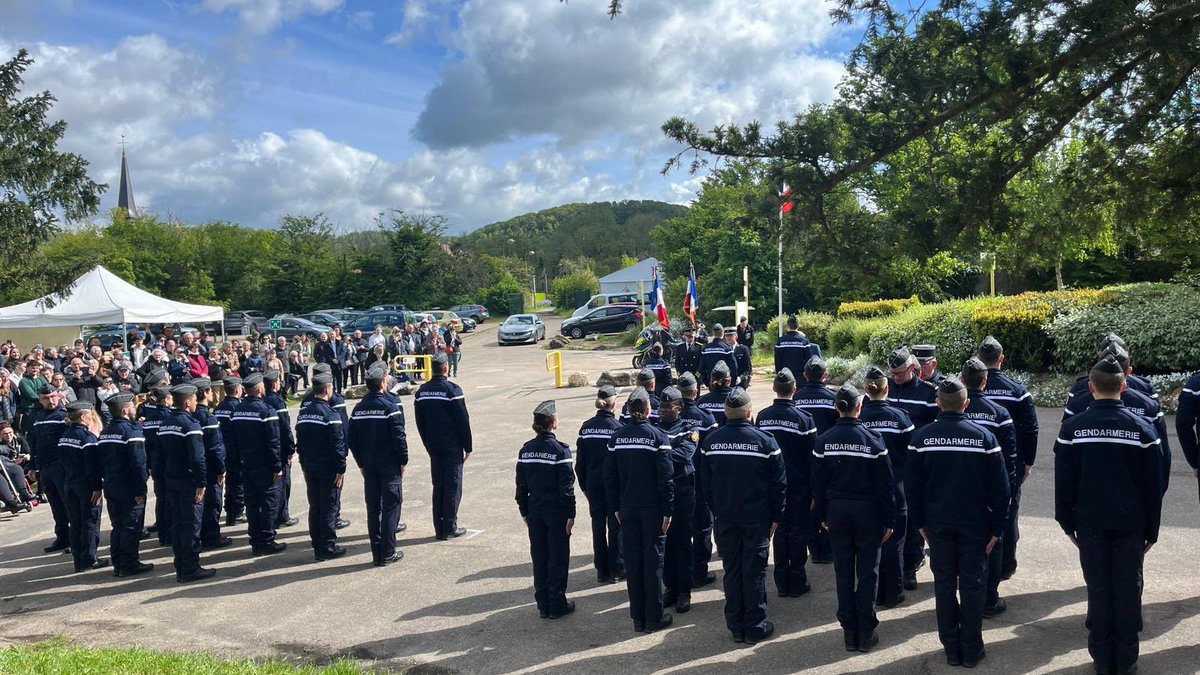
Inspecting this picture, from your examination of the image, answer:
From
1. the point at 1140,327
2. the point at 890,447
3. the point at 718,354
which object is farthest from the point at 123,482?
the point at 1140,327

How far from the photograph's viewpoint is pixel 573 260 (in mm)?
105812

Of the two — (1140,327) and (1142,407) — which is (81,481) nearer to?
(1142,407)

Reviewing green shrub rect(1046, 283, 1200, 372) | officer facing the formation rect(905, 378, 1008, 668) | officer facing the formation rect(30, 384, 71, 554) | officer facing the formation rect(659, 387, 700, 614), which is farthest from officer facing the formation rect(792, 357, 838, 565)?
green shrub rect(1046, 283, 1200, 372)

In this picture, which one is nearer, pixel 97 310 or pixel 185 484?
pixel 185 484

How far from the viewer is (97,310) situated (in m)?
23.5

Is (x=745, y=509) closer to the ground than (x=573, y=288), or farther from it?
closer to the ground

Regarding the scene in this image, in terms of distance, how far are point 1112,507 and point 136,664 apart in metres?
6.30

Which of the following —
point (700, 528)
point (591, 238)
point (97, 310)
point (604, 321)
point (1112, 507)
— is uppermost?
point (591, 238)

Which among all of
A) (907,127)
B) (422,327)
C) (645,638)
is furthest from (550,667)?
(422,327)

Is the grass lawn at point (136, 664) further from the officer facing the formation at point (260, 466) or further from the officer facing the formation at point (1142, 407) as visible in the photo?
the officer facing the formation at point (1142, 407)

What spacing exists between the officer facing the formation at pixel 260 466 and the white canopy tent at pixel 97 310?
670 inches

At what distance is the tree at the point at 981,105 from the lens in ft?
25.7

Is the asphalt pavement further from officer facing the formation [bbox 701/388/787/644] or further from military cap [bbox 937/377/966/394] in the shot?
military cap [bbox 937/377/966/394]

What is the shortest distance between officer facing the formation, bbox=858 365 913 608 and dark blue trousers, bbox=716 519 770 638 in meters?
1.05
